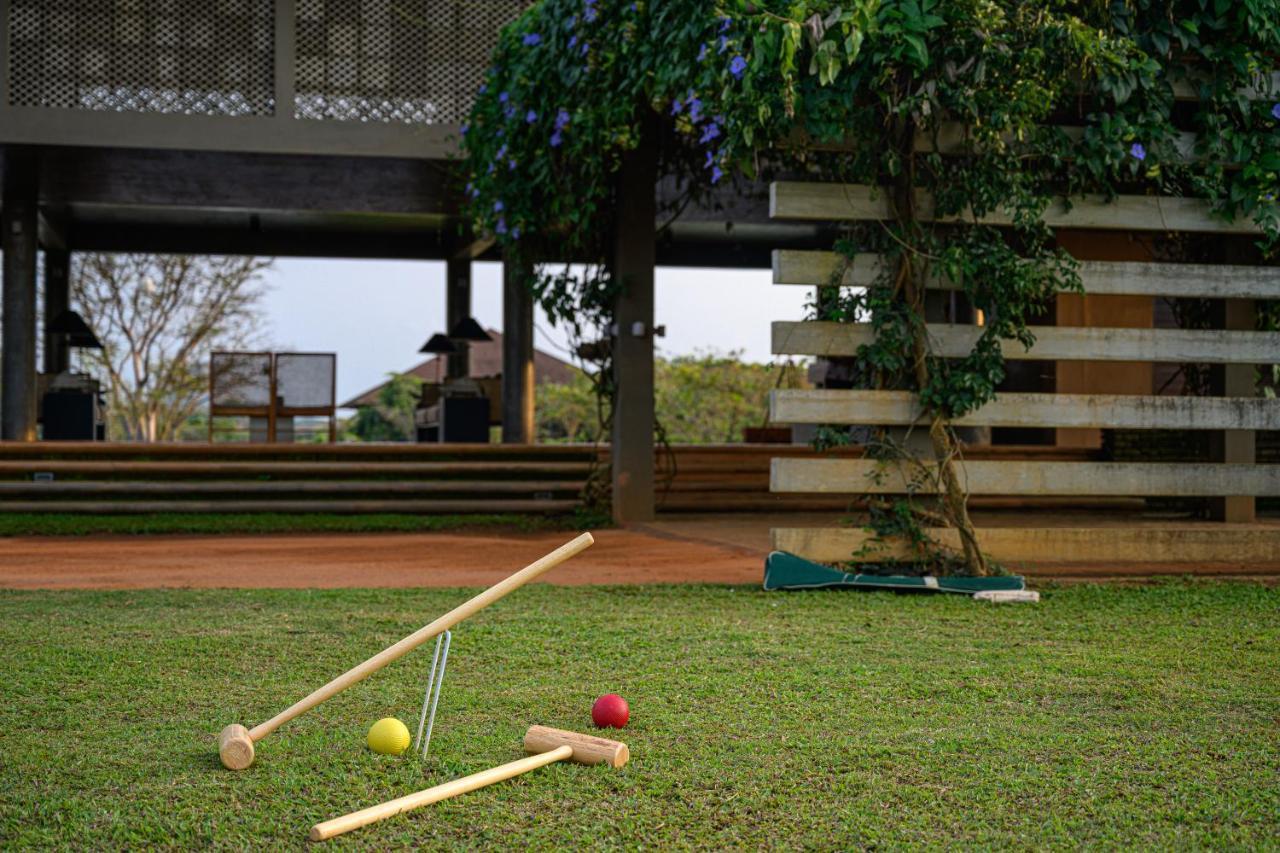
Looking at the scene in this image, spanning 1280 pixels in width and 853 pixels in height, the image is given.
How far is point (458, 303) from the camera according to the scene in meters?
14.0

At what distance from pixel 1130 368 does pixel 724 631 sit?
871 cm

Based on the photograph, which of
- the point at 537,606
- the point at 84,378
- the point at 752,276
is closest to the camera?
the point at 537,606

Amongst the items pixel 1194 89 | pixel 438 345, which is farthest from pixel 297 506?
pixel 1194 89

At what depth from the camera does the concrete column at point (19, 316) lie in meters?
10.8

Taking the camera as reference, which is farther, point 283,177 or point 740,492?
point 283,177

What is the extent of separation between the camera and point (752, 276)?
15703 mm

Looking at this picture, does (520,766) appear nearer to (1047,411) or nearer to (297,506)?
(1047,411)

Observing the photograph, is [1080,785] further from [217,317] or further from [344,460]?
[217,317]

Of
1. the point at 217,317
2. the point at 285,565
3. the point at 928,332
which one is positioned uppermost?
the point at 217,317

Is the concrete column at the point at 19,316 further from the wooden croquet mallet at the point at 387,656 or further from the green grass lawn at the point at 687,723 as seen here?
the wooden croquet mallet at the point at 387,656

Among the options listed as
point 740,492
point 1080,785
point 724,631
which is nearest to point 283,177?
point 740,492

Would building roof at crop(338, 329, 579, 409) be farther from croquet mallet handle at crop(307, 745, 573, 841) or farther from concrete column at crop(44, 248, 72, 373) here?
croquet mallet handle at crop(307, 745, 573, 841)

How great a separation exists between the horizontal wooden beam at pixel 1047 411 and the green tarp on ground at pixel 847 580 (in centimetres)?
55

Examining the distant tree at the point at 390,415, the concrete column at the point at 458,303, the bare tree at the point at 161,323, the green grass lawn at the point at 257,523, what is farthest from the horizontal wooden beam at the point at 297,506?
the distant tree at the point at 390,415
